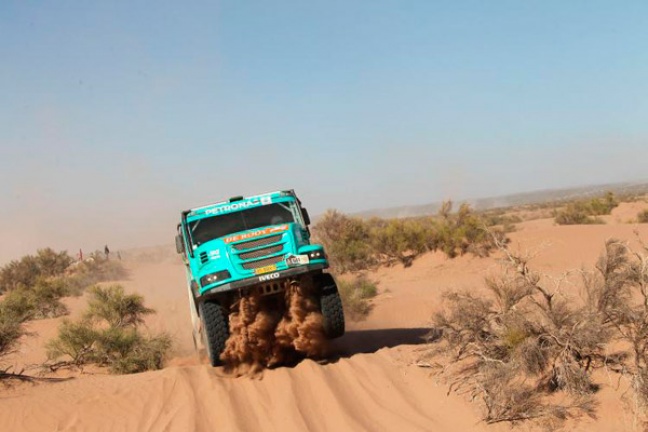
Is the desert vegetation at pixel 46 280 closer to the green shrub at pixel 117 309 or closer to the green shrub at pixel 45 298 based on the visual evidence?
the green shrub at pixel 45 298

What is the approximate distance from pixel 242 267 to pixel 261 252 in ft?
1.27

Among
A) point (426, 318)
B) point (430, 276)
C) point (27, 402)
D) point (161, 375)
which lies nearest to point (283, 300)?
point (161, 375)

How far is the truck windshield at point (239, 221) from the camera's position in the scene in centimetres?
899

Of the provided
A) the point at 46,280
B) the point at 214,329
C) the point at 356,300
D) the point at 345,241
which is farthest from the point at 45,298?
the point at 214,329

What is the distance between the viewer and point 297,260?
7926 mm

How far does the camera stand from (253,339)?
7.70 m

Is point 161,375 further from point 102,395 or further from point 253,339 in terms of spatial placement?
point 253,339

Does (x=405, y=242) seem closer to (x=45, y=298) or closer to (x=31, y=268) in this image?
(x=45, y=298)

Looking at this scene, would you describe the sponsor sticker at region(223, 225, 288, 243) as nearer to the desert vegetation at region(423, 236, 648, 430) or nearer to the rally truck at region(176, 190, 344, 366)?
the rally truck at region(176, 190, 344, 366)

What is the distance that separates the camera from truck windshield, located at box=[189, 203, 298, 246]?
8992mm

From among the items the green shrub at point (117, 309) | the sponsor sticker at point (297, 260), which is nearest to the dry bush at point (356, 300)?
the green shrub at point (117, 309)

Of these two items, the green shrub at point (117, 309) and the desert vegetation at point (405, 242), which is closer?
the green shrub at point (117, 309)

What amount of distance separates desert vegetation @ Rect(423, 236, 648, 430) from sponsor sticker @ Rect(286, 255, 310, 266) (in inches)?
79.3

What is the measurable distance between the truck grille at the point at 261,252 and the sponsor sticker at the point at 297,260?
279 millimetres
